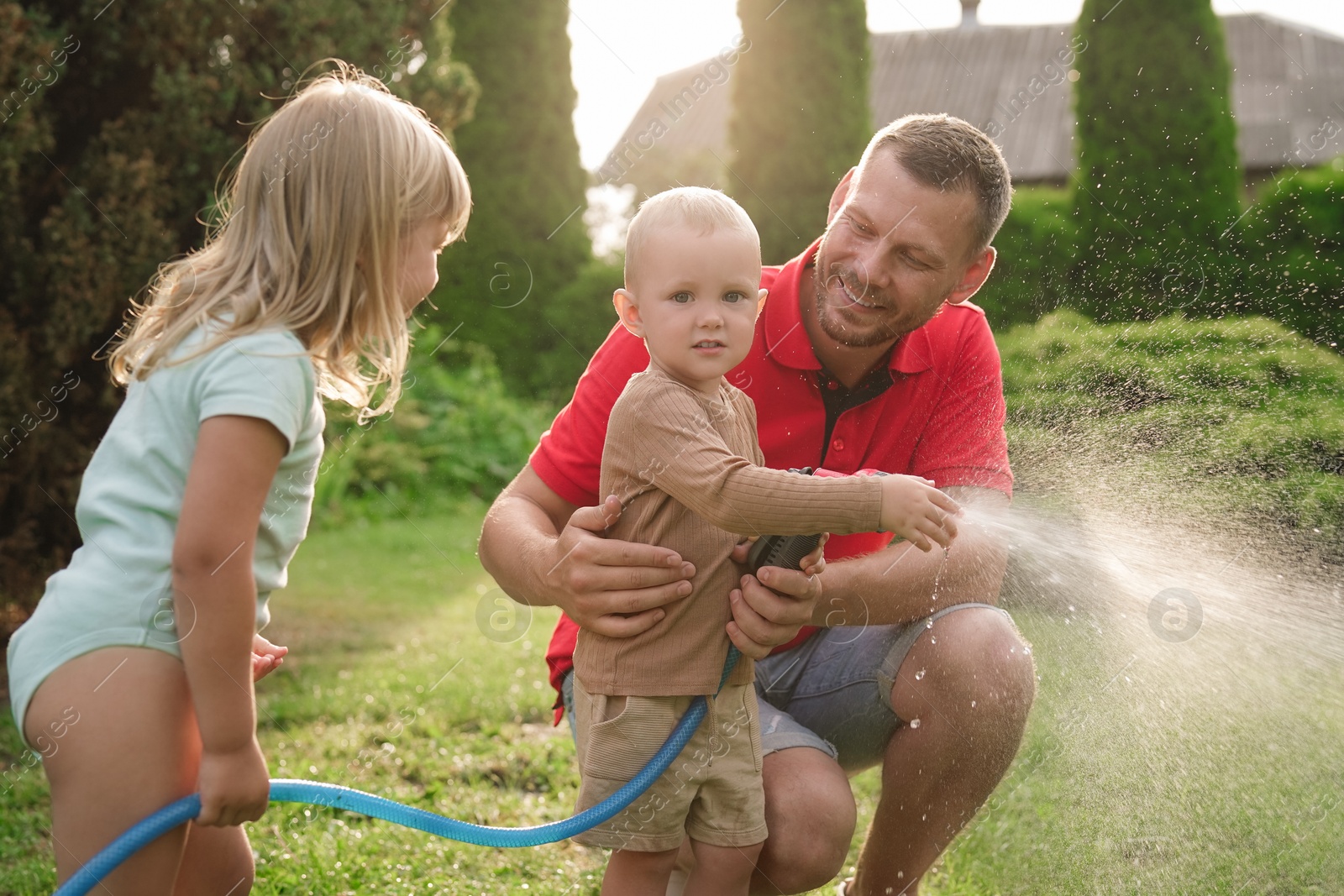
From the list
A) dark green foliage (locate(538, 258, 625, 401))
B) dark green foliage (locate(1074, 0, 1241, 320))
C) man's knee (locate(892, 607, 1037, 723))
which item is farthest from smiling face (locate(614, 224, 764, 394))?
dark green foliage (locate(538, 258, 625, 401))

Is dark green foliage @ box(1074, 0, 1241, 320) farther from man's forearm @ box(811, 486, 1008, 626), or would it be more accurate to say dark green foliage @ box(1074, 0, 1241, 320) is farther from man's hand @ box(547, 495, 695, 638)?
man's hand @ box(547, 495, 695, 638)

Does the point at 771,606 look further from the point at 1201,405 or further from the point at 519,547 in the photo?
the point at 1201,405

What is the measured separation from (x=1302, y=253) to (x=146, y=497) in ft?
28.6

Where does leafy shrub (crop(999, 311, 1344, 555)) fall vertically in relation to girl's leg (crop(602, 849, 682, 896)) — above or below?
below

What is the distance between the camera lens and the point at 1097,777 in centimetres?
346

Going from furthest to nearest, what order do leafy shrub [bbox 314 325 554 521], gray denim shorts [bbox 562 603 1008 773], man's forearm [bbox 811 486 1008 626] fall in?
leafy shrub [bbox 314 325 554 521] → gray denim shorts [bbox 562 603 1008 773] → man's forearm [bbox 811 486 1008 626]

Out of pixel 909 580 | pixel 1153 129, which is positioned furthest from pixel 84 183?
pixel 1153 129

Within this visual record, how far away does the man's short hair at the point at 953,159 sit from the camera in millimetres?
2582

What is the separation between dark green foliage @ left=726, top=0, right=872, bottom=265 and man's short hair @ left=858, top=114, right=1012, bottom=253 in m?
7.31

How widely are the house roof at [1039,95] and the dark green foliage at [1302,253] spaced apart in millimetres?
7003

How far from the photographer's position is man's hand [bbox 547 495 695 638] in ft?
A: 6.49

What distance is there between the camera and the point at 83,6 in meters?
4.92

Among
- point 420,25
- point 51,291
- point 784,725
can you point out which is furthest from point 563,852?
point 420,25

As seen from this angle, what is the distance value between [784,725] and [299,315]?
4.32 ft
